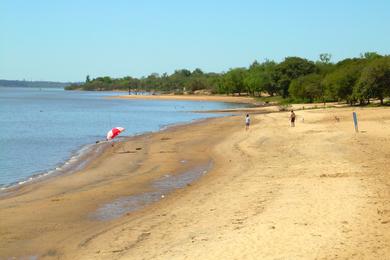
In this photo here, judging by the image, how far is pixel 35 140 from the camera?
1729 inches

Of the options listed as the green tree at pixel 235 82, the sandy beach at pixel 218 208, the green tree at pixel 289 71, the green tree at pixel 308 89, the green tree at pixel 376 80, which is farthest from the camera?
the green tree at pixel 235 82

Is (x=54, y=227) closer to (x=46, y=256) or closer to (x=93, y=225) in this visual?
(x=93, y=225)

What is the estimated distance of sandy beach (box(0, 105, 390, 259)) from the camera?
11.3 metres

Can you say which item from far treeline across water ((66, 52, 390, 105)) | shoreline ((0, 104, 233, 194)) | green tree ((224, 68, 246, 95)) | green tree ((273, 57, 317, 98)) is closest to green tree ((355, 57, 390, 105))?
far treeline across water ((66, 52, 390, 105))

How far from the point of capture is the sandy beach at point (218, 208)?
11328mm

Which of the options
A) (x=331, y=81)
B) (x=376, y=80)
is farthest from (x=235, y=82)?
(x=376, y=80)

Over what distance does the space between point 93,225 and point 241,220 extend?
435cm

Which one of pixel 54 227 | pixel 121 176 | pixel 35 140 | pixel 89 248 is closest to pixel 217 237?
pixel 89 248

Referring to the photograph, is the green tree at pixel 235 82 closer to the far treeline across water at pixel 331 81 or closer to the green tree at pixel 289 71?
the far treeline across water at pixel 331 81

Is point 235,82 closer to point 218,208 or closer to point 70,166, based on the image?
point 70,166

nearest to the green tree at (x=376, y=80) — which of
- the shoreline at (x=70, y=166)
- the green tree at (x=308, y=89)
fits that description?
the green tree at (x=308, y=89)

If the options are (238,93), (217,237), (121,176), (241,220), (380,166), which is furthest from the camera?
(238,93)

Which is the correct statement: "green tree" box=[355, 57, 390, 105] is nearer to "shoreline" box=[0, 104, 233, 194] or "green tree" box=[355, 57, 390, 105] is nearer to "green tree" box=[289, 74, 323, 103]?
"green tree" box=[289, 74, 323, 103]

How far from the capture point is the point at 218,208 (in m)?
15.2
